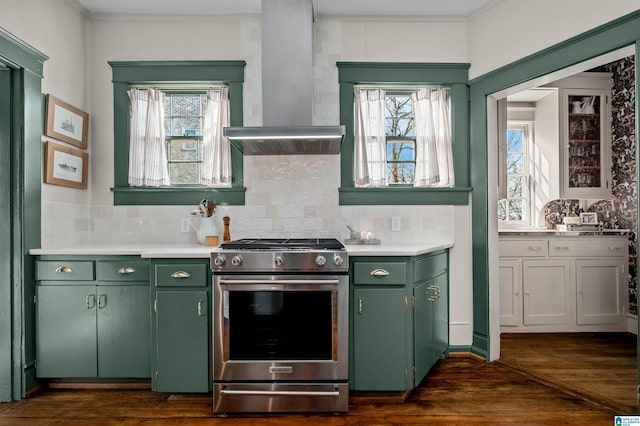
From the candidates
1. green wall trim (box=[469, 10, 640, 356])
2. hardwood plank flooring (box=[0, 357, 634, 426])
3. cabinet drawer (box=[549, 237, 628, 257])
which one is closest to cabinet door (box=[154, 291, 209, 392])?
hardwood plank flooring (box=[0, 357, 634, 426])

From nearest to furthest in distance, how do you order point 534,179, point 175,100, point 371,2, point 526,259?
point 371,2
point 175,100
point 526,259
point 534,179

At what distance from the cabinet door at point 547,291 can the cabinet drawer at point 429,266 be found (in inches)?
45.6

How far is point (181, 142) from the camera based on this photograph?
3533 mm

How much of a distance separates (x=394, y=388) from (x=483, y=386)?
708mm

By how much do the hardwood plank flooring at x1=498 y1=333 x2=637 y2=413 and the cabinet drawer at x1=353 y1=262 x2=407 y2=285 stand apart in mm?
1370

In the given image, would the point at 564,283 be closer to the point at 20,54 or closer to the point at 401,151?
the point at 401,151

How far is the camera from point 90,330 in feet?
8.93

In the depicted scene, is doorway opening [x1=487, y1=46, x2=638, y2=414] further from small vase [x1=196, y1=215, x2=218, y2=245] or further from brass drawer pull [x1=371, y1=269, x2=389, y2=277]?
small vase [x1=196, y1=215, x2=218, y2=245]

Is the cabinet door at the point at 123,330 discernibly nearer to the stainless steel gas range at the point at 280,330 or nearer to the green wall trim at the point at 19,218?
the green wall trim at the point at 19,218

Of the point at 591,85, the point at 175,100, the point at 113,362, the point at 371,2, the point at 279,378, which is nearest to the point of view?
the point at 279,378

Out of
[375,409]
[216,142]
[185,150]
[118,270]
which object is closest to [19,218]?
[118,270]

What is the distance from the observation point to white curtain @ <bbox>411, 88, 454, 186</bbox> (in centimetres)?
344

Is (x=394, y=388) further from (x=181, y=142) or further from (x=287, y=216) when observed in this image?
(x=181, y=142)

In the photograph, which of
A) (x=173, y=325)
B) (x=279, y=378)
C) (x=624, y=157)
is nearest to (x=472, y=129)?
(x=624, y=157)
